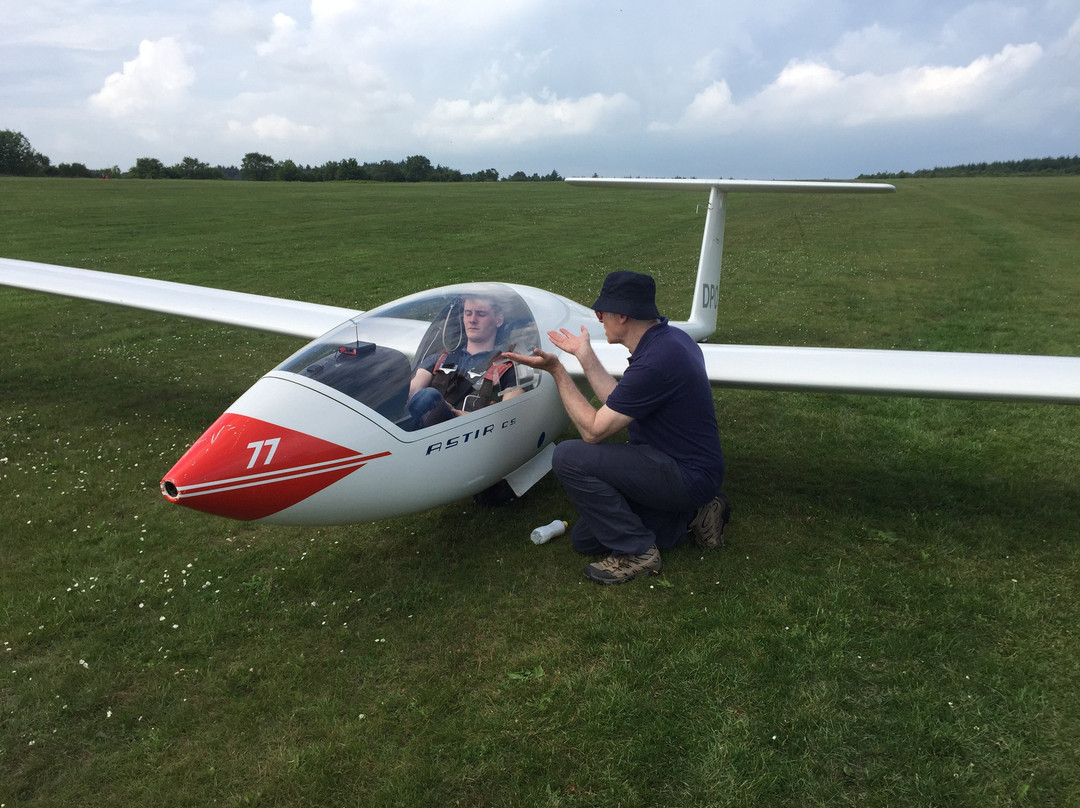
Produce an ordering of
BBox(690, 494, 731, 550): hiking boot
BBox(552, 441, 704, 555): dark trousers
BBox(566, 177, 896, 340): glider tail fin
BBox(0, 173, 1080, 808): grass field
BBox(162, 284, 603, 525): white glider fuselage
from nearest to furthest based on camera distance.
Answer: BBox(0, 173, 1080, 808): grass field, BBox(162, 284, 603, 525): white glider fuselage, BBox(552, 441, 704, 555): dark trousers, BBox(690, 494, 731, 550): hiking boot, BBox(566, 177, 896, 340): glider tail fin

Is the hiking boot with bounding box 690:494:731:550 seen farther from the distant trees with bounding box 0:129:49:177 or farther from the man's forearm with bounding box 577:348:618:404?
the distant trees with bounding box 0:129:49:177

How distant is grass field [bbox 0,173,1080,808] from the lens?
3.04 metres

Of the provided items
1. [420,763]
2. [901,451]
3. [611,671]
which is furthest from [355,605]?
[901,451]

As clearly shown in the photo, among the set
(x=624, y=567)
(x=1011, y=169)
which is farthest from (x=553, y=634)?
(x=1011, y=169)

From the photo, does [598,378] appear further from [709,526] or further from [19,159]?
[19,159]

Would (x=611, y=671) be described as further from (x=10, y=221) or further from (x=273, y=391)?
(x=10, y=221)

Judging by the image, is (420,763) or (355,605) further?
(355,605)

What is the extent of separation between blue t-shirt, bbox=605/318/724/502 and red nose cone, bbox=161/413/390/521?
1.75 metres

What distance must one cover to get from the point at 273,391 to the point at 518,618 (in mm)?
2004

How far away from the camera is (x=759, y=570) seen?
4484 millimetres

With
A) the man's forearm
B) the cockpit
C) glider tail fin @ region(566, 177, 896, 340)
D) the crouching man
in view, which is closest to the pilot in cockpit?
the cockpit

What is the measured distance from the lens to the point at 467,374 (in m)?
4.43

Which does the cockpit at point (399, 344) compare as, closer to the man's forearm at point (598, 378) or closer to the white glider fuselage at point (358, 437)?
the white glider fuselage at point (358, 437)

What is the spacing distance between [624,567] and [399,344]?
210 cm
